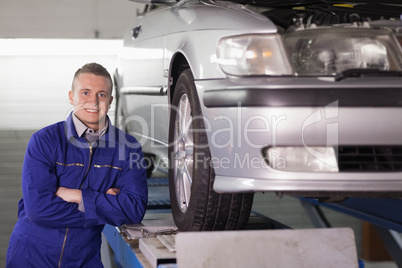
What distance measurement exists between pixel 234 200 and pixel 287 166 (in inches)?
13.3

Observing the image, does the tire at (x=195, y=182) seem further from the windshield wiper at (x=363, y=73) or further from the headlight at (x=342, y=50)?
the windshield wiper at (x=363, y=73)

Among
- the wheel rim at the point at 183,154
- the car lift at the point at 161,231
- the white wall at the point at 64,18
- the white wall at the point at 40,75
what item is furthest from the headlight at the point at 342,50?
the white wall at the point at 64,18

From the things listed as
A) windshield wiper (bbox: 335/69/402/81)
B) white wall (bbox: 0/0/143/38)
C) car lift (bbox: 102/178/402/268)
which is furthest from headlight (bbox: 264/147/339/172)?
white wall (bbox: 0/0/143/38)

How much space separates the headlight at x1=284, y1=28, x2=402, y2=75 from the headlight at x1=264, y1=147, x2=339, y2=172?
287mm

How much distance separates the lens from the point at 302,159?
87.4 inches

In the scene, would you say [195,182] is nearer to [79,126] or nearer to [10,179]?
[79,126]

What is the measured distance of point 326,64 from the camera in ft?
7.29

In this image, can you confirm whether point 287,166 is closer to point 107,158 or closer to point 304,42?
point 304,42

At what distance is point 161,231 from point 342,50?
1128 mm

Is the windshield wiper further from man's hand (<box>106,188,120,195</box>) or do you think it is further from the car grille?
man's hand (<box>106,188,120,195</box>)

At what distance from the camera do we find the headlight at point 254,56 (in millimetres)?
2217

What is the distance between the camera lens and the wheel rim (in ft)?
8.59

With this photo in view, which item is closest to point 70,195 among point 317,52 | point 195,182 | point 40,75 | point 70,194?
point 70,194

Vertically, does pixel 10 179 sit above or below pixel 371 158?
below
